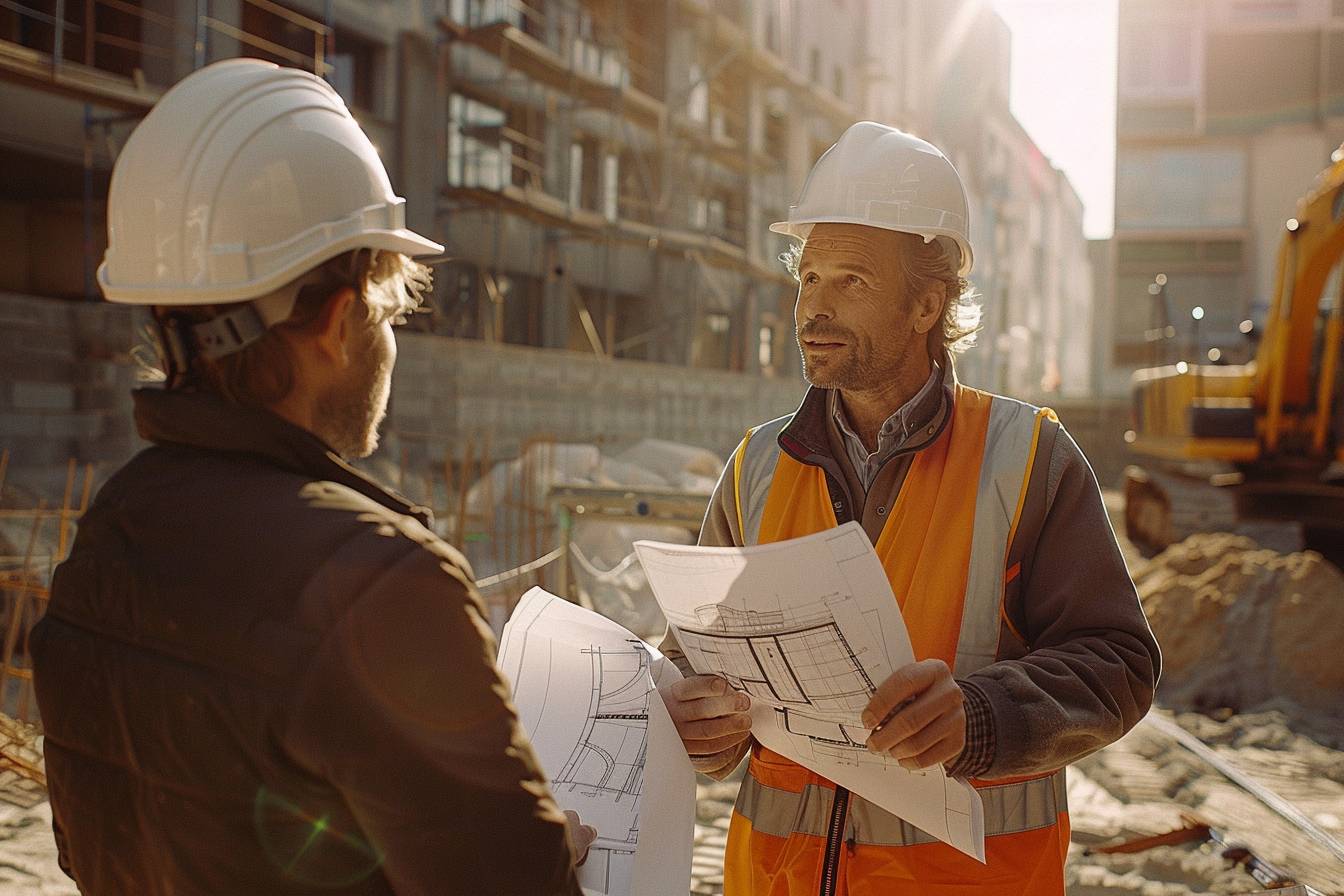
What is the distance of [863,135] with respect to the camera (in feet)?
7.93

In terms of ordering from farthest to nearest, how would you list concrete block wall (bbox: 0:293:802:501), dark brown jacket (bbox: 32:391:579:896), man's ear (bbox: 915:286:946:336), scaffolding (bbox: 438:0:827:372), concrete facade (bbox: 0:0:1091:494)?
scaffolding (bbox: 438:0:827:372), concrete facade (bbox: 0:0:1091:494), concrete block wall (bbox: 0:293:802:501), man's ear (bbox: 915:286:946:336), dark brown jacket (bbox: 32:391:579:896)

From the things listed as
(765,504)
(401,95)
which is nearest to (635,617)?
(765,504)

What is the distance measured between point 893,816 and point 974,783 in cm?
15

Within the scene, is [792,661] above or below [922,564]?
below

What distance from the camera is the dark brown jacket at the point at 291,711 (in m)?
1.12

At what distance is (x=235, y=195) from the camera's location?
1.35m

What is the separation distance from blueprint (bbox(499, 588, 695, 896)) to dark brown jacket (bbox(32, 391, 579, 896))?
1.64 ft

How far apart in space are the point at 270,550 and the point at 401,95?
1795cm

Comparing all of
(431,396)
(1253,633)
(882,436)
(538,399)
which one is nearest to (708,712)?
(882,436)

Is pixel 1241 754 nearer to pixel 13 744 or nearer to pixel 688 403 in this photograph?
pixel 13 744

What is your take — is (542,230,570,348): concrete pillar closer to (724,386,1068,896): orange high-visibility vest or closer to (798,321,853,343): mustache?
(798,321,853,343): mustache

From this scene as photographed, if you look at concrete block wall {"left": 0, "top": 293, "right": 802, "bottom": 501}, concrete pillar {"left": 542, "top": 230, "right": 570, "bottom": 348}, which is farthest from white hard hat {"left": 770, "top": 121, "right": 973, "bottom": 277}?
concrete pillar {"left": 542, "top": 230, "right": 570, "bottom": 348}

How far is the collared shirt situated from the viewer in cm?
224

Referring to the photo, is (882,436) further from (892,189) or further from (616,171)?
(616,171)
